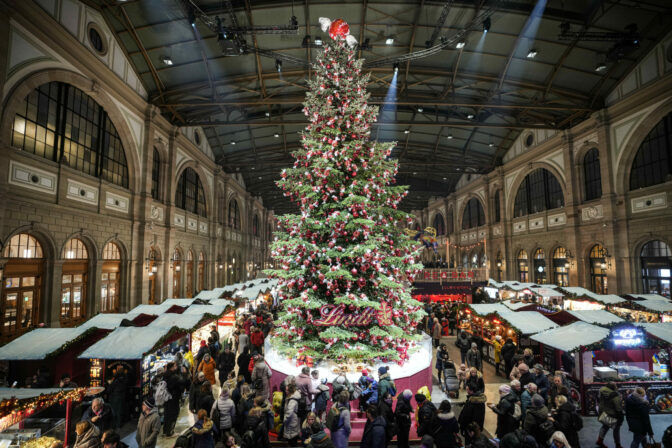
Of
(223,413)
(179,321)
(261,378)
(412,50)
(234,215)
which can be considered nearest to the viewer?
(223,413)

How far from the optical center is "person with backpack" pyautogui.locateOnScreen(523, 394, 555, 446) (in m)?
5.72

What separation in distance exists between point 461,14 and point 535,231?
16866mm

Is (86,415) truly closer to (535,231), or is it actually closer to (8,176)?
(8,176)

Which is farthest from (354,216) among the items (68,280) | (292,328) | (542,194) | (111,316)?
(542,194)

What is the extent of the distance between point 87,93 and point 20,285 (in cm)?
758

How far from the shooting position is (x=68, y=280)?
13.0m

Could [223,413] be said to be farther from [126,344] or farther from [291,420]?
[126,344]

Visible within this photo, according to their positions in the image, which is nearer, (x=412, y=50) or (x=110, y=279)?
(x=110, y=279)

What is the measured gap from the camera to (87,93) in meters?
13.8

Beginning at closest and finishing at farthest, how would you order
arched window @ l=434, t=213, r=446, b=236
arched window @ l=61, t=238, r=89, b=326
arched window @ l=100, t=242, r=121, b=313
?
1. arched window @ l=61, t=238, r=89, b=326
2. arched window @ l=100, t=242, r=121, b=313
3. arched window @ l=434, t=213, r=446, b=236

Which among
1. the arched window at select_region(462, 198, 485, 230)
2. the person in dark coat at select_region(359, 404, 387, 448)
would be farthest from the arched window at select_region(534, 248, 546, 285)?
the person in dark coat at select_region(359, 404, 387, 448)

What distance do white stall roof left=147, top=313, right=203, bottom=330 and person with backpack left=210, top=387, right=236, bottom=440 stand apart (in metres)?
4.36

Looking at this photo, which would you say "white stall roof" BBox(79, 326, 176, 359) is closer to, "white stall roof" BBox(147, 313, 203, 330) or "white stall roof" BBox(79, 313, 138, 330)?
"white stall roof" BBox(147, 313, 203, 330)

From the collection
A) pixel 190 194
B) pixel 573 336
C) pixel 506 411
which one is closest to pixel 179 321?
pixel 506 411
